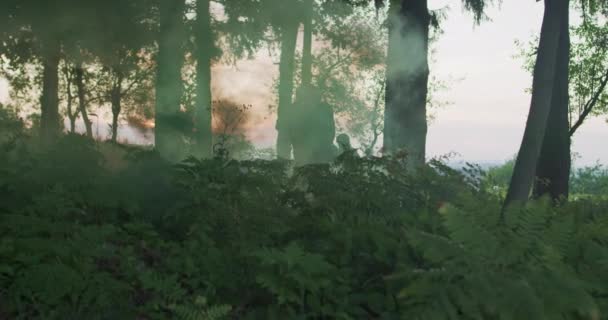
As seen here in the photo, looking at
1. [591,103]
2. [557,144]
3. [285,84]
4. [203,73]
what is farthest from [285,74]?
[591,103]

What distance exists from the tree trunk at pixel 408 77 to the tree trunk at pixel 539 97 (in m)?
3.96

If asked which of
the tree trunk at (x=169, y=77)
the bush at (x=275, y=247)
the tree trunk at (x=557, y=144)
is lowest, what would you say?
the bush at (x=275, y=247)

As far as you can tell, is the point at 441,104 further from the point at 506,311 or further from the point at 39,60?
the point at 506,311

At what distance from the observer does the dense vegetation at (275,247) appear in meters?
2.46

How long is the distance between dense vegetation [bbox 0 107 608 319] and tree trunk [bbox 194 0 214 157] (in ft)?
44.1

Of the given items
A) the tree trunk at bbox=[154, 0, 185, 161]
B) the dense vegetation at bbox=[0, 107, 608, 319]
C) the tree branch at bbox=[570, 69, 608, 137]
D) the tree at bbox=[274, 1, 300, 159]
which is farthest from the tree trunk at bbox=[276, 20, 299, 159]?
the dense vegetation at bbox=[0, 107, 608, 319]

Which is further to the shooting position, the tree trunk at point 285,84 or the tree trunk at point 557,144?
the tree trunk at point 285,84

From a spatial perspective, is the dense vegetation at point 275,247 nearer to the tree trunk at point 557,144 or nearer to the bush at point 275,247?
the bush at point 275,247

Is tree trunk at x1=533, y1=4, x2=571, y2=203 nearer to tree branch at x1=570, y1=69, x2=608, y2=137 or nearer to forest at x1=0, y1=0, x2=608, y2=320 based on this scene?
forest at x1=0, y1=0, x2=608, y2=320

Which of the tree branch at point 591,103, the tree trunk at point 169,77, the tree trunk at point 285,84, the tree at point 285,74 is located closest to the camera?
the tree trunk at point 169,77

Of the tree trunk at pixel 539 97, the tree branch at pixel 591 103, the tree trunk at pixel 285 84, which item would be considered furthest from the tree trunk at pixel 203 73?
the tree branch at pixel 591 103

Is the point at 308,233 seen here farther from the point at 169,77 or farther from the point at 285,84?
the point at 285,84

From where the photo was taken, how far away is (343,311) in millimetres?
3395

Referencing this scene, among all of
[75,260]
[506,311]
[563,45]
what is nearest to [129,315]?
[75,260]
